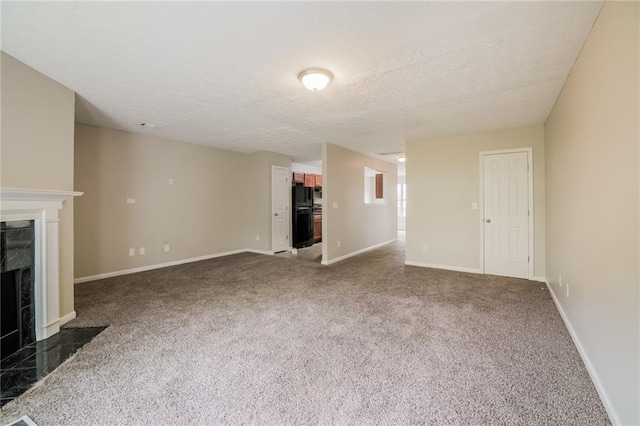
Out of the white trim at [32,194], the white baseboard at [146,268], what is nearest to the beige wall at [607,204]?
the white trim at [32,194]

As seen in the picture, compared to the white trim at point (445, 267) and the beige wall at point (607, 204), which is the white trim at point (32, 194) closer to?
the beige wall at point (607, 204)

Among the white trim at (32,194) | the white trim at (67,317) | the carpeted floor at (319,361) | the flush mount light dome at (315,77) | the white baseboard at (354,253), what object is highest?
the flush mount light dome at (315,77)

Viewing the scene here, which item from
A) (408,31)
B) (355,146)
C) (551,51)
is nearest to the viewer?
(408,31)

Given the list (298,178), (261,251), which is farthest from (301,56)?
(298,178)

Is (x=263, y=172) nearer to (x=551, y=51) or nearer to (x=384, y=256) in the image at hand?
(x=384, y=256)

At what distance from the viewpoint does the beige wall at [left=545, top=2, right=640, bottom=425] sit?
4.16 feet

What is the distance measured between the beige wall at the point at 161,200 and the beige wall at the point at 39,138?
158cm

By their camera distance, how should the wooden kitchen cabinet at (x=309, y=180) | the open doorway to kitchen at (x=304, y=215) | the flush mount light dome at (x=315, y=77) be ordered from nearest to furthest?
1. the flush mount light dome at (x=315, y=77)
2. the open doorway to kitchen at (x=304, y=215)
3. the wooden kitchen cabinet at (x=309, y=180)

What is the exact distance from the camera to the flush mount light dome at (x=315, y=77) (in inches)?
91.4

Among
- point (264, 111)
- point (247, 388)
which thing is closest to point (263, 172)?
point (264, 111)

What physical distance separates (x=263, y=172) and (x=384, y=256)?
10.6 feet

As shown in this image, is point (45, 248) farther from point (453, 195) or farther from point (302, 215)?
point (453, 195)

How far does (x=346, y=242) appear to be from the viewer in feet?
18.6

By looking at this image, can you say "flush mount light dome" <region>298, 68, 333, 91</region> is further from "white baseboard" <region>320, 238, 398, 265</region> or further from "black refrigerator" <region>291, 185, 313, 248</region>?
"black refrigerator" <region>291, 185, 313, 248</region>
